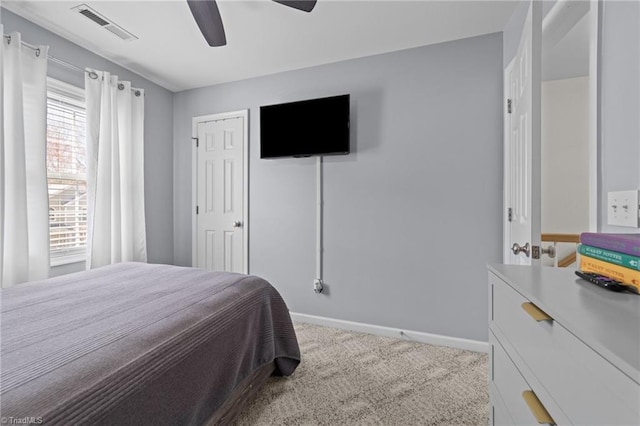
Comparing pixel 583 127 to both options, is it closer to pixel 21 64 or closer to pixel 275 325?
pixel 275 325

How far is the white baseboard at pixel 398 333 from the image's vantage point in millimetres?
2258

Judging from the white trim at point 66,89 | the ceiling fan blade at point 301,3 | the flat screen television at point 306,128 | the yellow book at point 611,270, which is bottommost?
the yellow book at point 611,270

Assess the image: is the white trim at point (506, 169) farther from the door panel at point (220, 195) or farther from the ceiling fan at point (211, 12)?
the door panel at point (220, 195)

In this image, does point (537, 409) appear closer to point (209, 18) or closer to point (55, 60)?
point (209, 18)

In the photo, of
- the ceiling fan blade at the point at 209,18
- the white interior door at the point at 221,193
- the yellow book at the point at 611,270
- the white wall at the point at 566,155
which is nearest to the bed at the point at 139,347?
the white interior door at the point at 221,193

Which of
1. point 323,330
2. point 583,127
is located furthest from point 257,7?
point 583,127

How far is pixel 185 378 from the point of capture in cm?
105

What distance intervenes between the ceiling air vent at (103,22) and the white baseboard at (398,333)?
2.87 metres

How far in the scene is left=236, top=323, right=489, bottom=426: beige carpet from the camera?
5.02 ft

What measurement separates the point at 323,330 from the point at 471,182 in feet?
6.07

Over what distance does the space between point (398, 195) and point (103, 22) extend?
2.71m

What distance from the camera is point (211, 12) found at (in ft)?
5.16

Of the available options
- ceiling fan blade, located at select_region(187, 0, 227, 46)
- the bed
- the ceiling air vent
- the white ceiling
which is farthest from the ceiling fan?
the bed

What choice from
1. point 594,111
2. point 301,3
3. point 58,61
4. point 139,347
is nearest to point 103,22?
point 58,61
